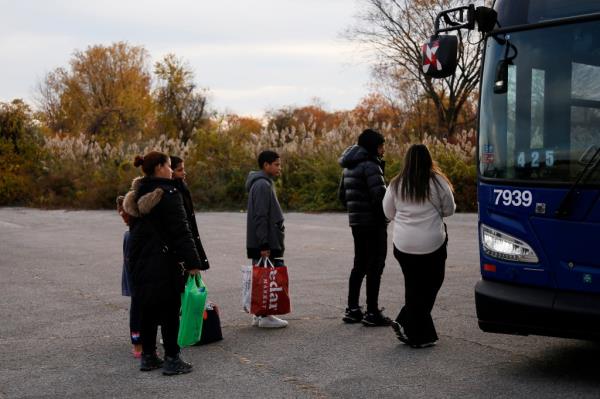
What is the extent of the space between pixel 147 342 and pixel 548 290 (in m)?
2.93

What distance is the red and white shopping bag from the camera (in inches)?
331

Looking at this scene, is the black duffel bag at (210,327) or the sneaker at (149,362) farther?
the black duffel bag at (210,327)

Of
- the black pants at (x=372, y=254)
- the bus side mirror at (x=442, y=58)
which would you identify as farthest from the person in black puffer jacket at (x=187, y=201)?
the bus side mirror at (x=442, y=58)

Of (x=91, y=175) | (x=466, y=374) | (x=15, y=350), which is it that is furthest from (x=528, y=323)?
(x=91, y=175)

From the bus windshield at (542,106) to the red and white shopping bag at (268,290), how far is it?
2474 millimetres

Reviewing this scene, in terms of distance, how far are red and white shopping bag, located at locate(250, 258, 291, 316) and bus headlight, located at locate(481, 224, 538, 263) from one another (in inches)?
94.5

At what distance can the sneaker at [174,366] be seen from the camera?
6723 mm

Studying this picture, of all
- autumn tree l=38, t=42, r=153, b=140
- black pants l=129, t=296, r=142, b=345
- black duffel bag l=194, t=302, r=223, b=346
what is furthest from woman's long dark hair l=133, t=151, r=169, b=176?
autumn tree l=38, t=42, r=153, b=140

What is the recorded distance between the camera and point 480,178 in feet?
22.0

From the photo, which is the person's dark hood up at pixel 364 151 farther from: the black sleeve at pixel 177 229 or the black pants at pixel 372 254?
the black sleeve at pixel 177 229

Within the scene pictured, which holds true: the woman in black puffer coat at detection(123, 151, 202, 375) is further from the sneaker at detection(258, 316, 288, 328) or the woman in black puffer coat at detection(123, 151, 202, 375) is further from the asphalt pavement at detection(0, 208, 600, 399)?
the sneaker at detection(258, 316, 288, 328)

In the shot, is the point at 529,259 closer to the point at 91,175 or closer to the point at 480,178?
the point at 480,178

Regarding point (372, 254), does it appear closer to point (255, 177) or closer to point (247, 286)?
point (247, 286)

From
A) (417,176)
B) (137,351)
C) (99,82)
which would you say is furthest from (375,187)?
(99,82)
